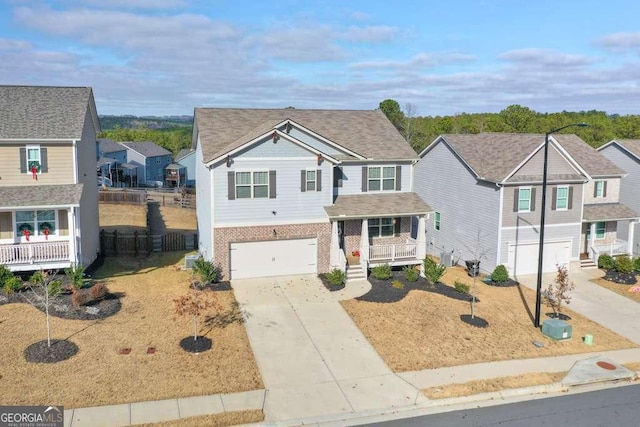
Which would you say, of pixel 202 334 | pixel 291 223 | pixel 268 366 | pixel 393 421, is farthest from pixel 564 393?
pixel 291 223

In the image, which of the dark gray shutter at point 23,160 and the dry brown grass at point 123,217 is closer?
the dark gray shutter at point 23,160

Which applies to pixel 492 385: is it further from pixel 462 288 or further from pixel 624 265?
pixel 624 265

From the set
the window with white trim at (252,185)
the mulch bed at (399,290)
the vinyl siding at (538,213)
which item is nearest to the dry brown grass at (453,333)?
the mulch bed at (399,290)

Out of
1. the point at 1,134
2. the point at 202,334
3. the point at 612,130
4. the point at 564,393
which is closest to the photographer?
the point at 564,393

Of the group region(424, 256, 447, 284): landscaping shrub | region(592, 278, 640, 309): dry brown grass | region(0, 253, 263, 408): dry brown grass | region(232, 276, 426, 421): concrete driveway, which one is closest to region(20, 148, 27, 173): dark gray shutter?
region(0, 253, 263, 408): dry brown grass

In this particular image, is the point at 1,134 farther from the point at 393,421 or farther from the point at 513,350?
the point at 513,350

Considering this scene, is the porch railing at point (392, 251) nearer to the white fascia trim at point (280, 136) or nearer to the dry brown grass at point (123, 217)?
the white fascia trim at point (280, 136)

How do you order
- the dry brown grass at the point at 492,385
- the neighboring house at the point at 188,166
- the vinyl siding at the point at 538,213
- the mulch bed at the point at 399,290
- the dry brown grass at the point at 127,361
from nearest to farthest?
the dry brown grass at the point at 127,361 < the dry brown grass at the point at 492,385 < the mulch bed at the point at 399,290 < the vinyl siding at the point at 538,213 < the neighboring house at the point at 188,166

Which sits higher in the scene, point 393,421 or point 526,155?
A: point 526,155
